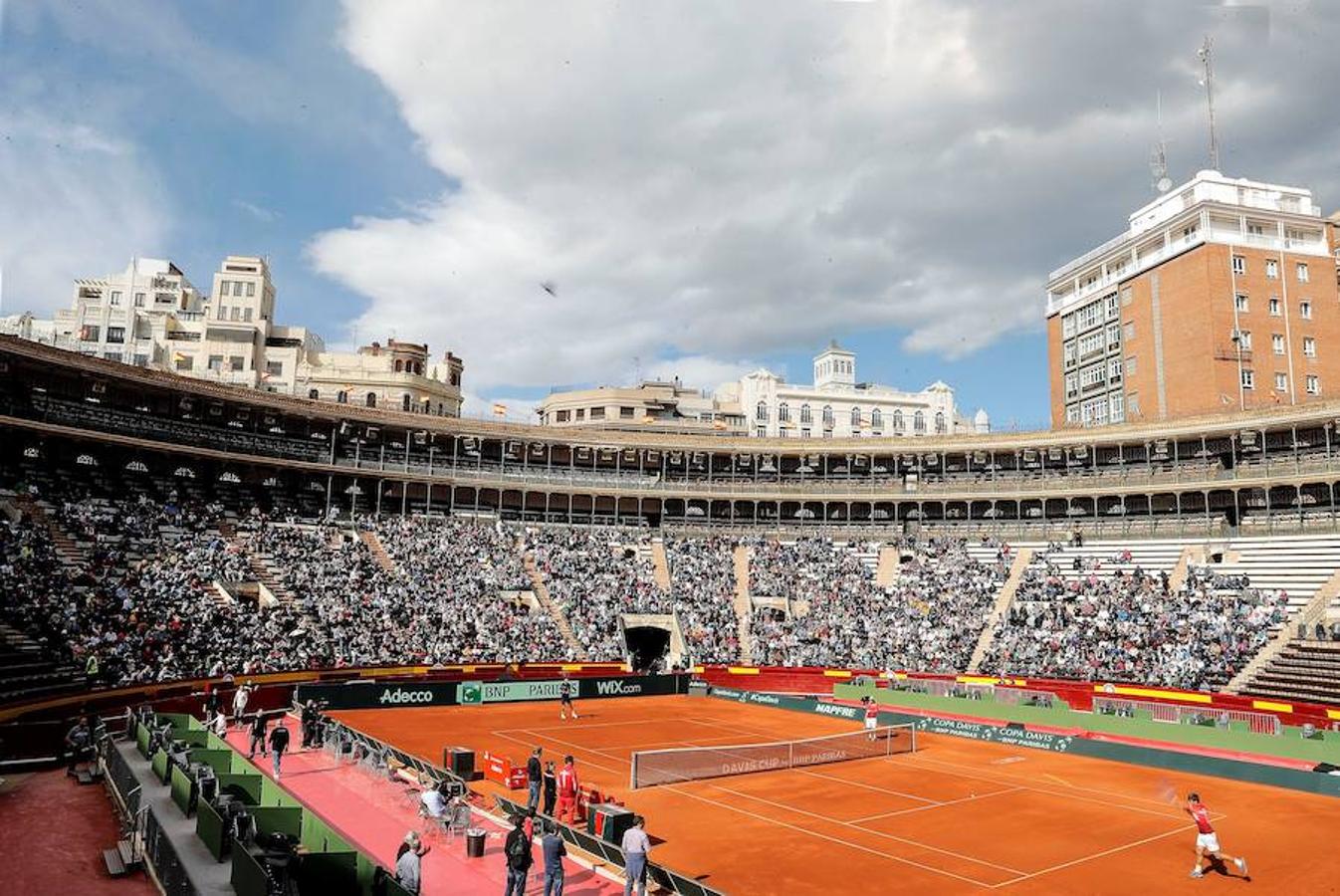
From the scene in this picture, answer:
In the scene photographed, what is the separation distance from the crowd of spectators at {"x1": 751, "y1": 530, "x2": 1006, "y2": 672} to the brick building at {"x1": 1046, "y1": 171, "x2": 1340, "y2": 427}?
81.2 ft

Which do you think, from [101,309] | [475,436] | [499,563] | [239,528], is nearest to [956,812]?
[499,563]

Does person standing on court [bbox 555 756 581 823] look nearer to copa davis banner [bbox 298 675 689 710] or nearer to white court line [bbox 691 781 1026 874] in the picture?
white court line [bbox 691 781 1026 874]

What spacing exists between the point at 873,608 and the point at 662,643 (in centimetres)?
1609

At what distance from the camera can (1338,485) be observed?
56938 mm

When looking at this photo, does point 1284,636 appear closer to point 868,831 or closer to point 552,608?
point 868,831

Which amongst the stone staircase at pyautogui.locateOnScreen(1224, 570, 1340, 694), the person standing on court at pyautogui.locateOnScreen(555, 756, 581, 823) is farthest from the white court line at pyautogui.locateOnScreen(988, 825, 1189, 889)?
the stone staircase at pyautogui.locateOnScreen(1224, 570, 1340, 694)

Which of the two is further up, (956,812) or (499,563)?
(499,563)

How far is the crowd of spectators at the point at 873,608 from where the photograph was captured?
5747cm

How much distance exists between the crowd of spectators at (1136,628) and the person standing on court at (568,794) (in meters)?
36.2

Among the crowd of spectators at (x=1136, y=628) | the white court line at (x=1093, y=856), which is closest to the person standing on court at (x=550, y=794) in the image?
the white court line at (x=1093, y=856)

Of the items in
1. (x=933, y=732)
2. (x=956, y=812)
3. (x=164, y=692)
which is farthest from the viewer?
(x=933, y=732)

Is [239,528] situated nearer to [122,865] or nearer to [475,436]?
[475,436]

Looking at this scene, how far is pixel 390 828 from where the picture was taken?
73.9 feet

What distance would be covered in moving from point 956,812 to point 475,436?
170ft
